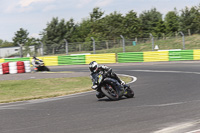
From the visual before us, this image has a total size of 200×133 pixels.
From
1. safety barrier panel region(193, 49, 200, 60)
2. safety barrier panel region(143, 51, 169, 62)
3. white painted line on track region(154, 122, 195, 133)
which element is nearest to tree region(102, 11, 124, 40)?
safety barrier panel region(143, 51, 169, 62)

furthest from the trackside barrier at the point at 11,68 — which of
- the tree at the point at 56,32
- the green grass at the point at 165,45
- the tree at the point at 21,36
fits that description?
the tree at the point at 21,36

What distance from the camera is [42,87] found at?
52.0 ft

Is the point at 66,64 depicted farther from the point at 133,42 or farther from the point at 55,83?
the point at 55,83

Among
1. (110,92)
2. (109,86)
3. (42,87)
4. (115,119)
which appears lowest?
(42,87)

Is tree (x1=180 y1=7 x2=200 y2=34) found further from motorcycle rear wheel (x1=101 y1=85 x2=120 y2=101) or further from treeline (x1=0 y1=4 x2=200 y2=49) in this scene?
motorcycle rear wheel (x1=101 y1=85 x2=120 y2=101)

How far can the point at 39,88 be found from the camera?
1555 centimetres

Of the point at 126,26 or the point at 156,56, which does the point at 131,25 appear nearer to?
the point at 126,26

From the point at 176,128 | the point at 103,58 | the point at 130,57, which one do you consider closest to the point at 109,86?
the point at 176,128

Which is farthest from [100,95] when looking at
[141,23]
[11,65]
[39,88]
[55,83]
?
[141,23]

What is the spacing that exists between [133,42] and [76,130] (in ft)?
93.2

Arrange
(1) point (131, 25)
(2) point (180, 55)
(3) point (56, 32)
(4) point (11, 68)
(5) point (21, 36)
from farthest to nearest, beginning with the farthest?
(5) point (21, 36) → (3) point (56, 32) → (1) point (131, 25) → (2) point (180, 55) → (4) point (11, 68)

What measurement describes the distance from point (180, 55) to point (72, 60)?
10.2 meters

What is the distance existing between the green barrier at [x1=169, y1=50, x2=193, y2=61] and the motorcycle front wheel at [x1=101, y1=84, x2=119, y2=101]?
19761mm

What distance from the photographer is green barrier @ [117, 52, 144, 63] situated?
101 ft
